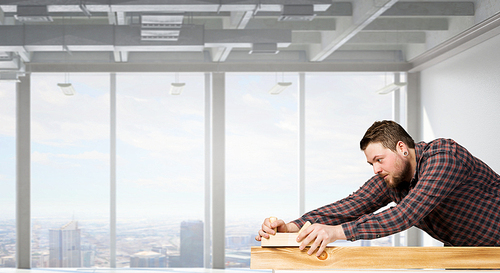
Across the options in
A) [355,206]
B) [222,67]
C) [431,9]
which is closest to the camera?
[355,206]

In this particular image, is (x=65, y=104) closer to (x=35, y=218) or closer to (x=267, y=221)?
(x=35, y=218)

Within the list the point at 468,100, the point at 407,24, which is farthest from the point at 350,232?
the point at 468,100

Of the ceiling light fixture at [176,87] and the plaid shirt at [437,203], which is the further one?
the ceiling light fixture at [176,87]

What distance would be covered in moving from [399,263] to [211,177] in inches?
196

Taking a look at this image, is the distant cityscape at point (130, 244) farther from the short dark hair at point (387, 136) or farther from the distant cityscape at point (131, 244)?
the short dark hair at point (387, 136)

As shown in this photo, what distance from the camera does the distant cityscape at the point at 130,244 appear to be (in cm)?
612

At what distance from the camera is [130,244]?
6.20 metres

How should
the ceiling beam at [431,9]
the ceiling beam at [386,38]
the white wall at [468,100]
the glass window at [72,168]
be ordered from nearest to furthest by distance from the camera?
the ceiling beam at [431,9], the white wall at [468,100], the ceiling beam at [386,38], the glass window at [72,168]

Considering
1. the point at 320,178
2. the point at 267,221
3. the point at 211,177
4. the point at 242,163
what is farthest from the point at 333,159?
the point at 267,221

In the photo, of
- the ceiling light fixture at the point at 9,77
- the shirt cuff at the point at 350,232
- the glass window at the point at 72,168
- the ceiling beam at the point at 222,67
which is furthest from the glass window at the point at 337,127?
the shirt cuff at the point at 350,232

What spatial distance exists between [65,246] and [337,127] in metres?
3.68

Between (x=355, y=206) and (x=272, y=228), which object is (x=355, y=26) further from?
(x=272, y=228)

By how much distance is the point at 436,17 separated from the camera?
4578mm

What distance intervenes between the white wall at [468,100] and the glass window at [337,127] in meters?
0.61
